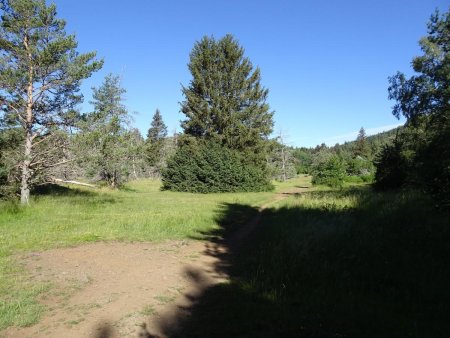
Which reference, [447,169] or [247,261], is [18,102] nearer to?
[247,261]

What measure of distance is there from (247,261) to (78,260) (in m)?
4.32

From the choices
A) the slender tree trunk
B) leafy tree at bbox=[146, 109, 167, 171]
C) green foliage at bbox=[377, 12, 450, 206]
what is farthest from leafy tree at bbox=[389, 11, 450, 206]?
leafy tree at bbox=[146, 109, 167, 171]

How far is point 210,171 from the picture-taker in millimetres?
34750

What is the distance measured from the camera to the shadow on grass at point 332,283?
536cm

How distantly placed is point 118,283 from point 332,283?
4.36 m

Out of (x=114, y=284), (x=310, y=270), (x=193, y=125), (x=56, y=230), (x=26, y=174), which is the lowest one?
(x=114, y=284)

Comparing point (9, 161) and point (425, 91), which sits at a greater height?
point (425, 91)

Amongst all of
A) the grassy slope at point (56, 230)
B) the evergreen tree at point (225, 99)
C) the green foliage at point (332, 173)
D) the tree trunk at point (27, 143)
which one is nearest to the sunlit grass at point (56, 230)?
the grassy slope at point (56, 230)

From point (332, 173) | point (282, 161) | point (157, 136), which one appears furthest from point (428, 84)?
point (157, 136)

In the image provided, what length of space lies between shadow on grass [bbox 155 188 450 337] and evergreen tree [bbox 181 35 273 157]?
2574 centimetres

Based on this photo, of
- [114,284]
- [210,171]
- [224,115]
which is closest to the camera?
[114,284]

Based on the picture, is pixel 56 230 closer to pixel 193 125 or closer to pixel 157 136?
pixel 193 125

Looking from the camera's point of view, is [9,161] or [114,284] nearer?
[114,284]

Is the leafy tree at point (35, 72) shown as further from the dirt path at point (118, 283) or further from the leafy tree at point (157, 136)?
the leafy tree at point (157, 136)
